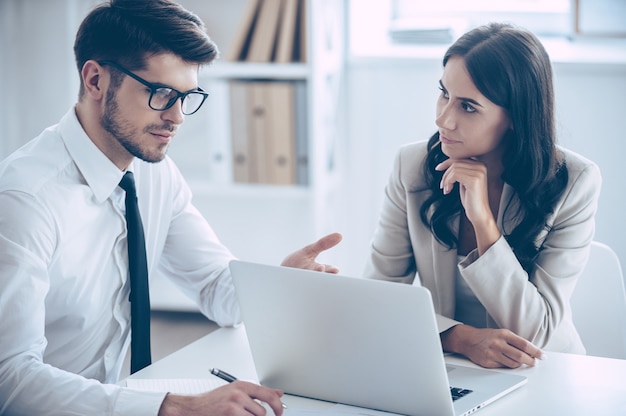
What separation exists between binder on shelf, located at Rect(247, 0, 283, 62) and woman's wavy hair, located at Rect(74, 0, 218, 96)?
1.41 m

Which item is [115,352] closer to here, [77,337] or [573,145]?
[77,337]

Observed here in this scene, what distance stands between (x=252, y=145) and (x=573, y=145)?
1.14m

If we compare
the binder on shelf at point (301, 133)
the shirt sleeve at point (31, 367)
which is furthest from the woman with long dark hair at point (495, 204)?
the binder on shelf at point (301, 133)

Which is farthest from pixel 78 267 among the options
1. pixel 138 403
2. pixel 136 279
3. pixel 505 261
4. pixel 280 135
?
pixel 280 135

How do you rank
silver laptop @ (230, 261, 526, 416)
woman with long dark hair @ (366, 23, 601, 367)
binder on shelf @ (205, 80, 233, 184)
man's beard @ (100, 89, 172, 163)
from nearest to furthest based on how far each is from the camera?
1. silver laptop @ (230, 261, 526, 416)
2. man's beard @ (100, 89, 172, 163)
3. woman with long dark hair @ (366, 23, 601, 367)
4. binder on shelf @ (205, 80, 233, 184)

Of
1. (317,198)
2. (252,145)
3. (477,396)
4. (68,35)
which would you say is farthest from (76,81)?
(477,396)

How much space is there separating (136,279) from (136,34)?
1.51 feet

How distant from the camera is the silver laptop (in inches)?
48.5

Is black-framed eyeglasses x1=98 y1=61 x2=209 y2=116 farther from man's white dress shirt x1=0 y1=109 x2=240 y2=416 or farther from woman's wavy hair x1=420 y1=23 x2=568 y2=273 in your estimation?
woman's wavy hair x1=420 y1=23 x2=568 y2=273

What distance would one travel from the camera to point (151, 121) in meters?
1.61

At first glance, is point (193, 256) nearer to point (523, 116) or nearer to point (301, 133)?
point (523, 116)

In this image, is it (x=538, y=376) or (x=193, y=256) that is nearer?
(x=538, y=376)

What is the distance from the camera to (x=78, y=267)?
1.55 m

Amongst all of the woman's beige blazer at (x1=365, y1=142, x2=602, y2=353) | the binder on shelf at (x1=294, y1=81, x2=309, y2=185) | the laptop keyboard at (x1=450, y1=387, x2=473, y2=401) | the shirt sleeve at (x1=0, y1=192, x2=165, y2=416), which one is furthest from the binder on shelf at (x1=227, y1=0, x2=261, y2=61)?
the laptop keyboard at (x1=450, y1=387, x2=473, y2=401)
